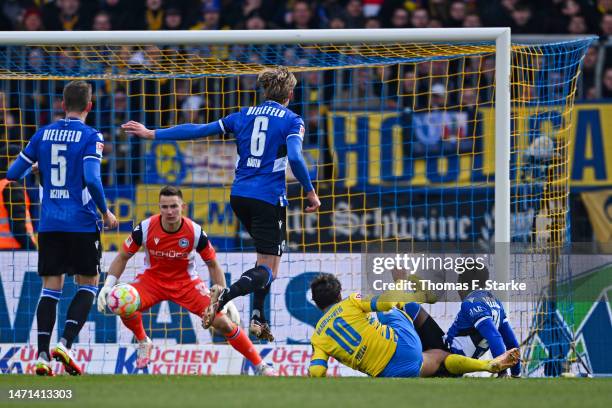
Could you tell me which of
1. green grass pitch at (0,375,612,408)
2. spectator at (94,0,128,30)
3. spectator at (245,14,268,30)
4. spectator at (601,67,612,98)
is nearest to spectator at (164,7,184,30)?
spectator at (94,0,128,30)

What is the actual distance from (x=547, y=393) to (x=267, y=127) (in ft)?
10.1

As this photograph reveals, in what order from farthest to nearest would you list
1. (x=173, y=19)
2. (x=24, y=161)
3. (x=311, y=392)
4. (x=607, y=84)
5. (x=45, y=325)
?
1. (x=173, y=19)
2. (x=607, y=84)
3. (x=24, y=161)
4. (x=45, y=325)
5. (x=311, y=392)

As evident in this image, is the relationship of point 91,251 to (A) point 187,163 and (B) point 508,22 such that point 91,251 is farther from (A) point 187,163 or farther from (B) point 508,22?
(B) point 508,22

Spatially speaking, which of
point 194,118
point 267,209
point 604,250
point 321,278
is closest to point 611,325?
point 604,250

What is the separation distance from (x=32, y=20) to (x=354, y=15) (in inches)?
177

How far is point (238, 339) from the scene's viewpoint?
9578 mm

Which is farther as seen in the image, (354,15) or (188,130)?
(354,15)

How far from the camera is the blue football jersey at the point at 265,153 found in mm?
9078

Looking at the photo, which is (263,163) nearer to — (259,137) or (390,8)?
(259,137)

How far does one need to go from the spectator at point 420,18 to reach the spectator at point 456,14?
0.33 meters

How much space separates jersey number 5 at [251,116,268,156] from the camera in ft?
29.9

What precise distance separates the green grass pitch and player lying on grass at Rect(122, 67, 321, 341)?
0.99m

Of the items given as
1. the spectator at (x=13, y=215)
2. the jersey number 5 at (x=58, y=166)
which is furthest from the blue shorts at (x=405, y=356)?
the spectator at (x=13, y=215)

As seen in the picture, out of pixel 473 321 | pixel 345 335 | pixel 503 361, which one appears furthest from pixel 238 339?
pixel 503 361
